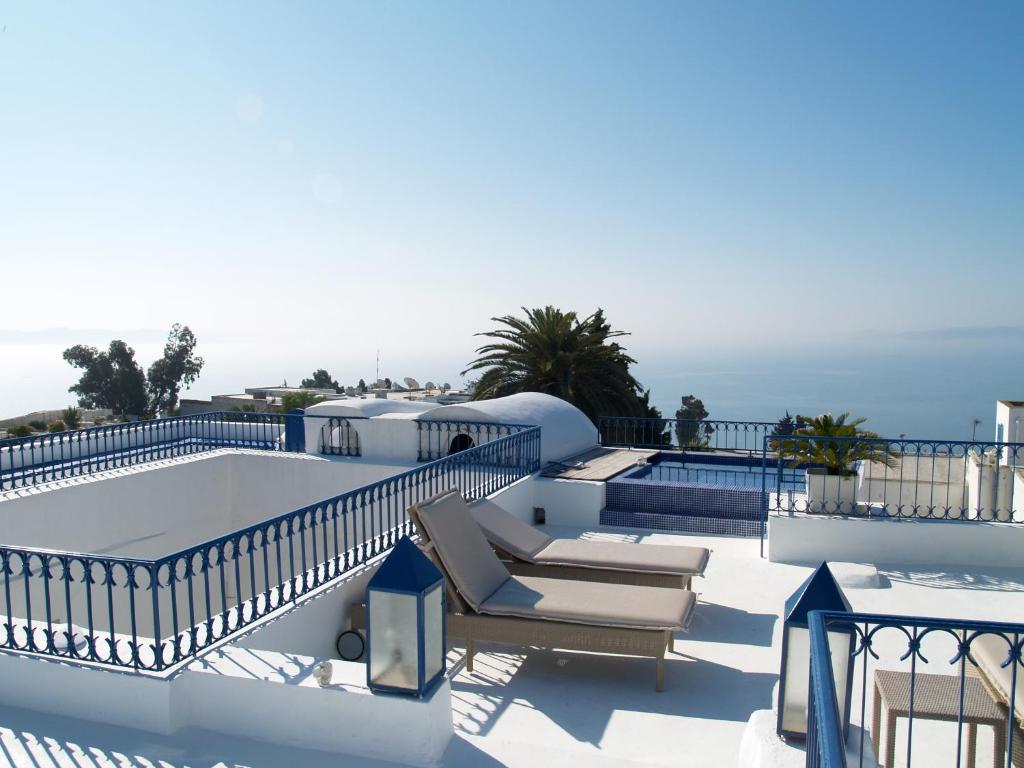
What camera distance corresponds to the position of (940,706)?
3166 millimetres

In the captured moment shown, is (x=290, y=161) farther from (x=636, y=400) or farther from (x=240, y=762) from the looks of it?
(x=240, y=762)

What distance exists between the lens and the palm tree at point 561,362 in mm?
19031

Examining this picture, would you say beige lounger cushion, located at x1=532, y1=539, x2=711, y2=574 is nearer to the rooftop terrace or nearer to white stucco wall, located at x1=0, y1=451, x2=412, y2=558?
the rooftop terrace

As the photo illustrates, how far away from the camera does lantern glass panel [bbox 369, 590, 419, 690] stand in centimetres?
386

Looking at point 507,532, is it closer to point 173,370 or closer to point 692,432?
point 692,432

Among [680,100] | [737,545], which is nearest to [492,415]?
[737,545]

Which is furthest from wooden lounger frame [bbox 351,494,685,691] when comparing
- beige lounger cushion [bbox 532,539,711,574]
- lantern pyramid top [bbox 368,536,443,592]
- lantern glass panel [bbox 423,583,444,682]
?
lantern pyramid top [bbox 368,536,443,592]

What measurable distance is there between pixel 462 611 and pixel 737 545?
431cm

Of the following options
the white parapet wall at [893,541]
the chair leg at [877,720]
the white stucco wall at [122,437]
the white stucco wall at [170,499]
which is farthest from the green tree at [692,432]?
the chair leg at [877,720]

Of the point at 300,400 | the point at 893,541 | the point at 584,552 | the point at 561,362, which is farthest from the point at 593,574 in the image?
the point at 300,400

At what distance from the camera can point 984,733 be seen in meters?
4.11

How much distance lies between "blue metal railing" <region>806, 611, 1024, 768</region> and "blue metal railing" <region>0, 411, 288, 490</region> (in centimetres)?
971

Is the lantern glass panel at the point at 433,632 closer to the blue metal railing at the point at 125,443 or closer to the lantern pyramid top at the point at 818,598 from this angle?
the lantern pyramid top at the point at 818,598

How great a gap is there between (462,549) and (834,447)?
176 inches
